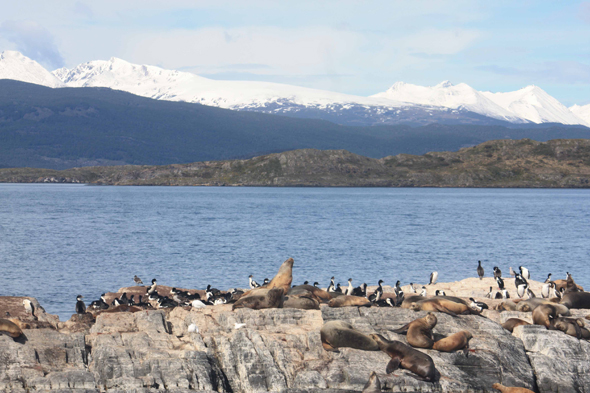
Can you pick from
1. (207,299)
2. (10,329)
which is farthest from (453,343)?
(207,299)

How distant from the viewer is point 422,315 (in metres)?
22.4

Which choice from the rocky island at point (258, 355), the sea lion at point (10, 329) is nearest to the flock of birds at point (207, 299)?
the rocky island at point (258, 355)

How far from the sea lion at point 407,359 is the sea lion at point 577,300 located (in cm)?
1191

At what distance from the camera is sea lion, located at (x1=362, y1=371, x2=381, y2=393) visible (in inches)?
675

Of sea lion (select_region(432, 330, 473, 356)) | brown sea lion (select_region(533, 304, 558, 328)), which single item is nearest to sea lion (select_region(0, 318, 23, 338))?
sea lion (select_region(432, 330, 473, 356))

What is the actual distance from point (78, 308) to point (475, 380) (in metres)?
19.7

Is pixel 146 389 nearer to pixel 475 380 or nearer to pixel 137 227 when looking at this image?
pixel 475 380

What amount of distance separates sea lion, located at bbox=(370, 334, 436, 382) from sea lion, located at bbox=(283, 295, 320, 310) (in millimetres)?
4677

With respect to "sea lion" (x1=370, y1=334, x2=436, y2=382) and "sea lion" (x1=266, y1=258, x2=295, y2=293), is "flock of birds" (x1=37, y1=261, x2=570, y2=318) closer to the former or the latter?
"sea lion" (x1=266, y1=258, x2=295, y2=293)

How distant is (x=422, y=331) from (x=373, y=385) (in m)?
3.84

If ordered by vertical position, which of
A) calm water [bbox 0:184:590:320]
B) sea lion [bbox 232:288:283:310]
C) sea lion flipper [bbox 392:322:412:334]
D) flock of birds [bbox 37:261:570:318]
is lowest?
calm water [bbox 0:184:590:320]

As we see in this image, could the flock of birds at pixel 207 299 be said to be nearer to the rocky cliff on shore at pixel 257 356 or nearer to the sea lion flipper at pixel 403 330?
the rocky cliff on shore at pixel 257 356

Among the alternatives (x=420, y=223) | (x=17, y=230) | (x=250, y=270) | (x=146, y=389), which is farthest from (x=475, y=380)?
(x=420, y=223)

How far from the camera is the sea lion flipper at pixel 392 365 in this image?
1845cm
